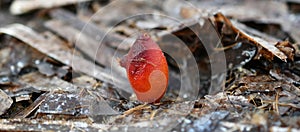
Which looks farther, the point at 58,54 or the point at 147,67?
the point at 58,54

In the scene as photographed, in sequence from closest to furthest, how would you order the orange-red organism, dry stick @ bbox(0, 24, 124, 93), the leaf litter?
the leaf litter
the orange-red organism
dry stick @ bbox(0, 24, 124, 93)

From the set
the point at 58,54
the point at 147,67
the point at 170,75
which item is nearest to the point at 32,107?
the point at 147,67

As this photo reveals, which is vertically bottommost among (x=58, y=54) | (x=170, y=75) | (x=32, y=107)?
(x=32, y=107)

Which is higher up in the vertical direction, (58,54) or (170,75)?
(58,54)

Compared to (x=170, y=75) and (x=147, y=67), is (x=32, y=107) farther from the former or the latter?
(x=170, y=75)

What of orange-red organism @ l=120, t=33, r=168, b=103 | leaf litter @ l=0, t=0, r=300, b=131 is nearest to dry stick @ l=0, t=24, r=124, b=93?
leaf litter @ l=0, t=0, r=300, b=131

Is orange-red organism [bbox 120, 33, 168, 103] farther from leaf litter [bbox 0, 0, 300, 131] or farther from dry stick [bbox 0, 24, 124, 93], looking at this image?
dry stick [bbox 0, 24, 124, 93]

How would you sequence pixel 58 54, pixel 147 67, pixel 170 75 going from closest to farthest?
pixel 147 67 < pixel 170 75 < pixel 58 54

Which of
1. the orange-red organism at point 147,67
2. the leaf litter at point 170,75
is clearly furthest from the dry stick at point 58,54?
the orange-red organism at point 147,67

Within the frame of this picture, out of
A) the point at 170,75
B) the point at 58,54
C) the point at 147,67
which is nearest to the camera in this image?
the point at 147,67
